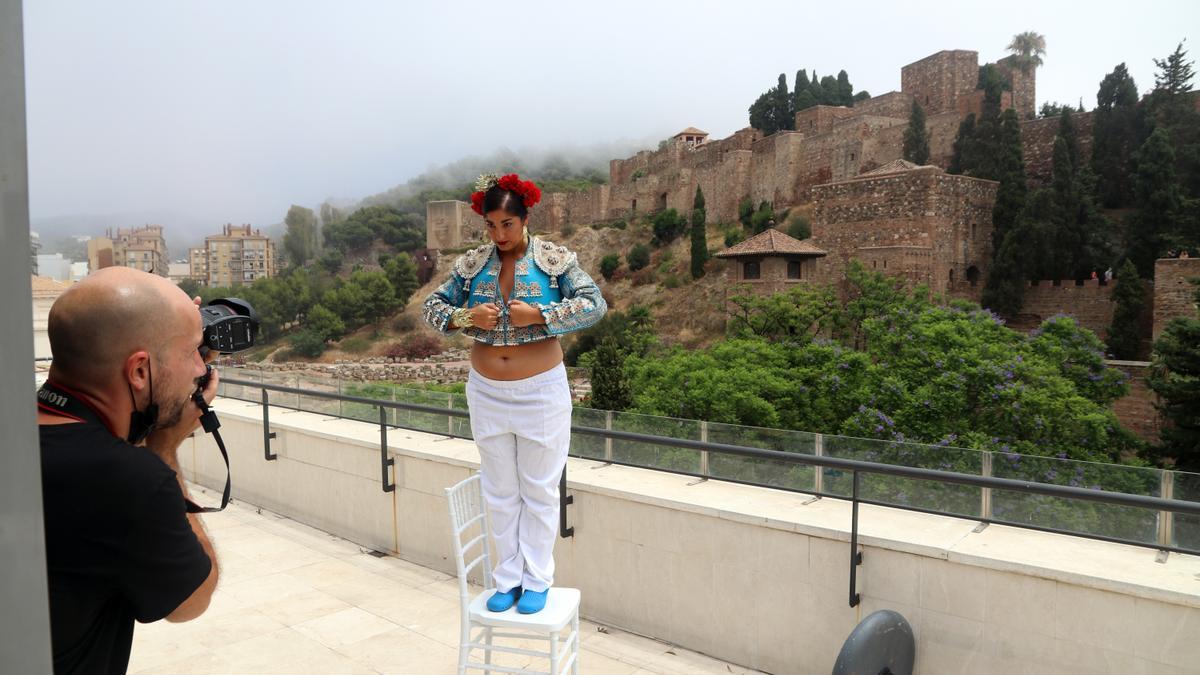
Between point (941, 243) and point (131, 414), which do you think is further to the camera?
point (941, 243)

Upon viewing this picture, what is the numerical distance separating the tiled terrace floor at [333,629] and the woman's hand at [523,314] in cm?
149

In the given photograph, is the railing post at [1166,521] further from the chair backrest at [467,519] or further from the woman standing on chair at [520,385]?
the chair backrest at [467,519]

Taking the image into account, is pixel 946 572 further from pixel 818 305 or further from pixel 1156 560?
pixel 818 305

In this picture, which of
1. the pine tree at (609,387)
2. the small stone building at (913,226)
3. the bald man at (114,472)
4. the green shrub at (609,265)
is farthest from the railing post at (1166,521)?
the green shrub at (609,265)

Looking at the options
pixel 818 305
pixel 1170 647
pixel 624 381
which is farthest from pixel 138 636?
pixel 818 305

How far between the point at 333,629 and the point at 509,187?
2.25m

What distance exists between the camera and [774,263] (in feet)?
91.9

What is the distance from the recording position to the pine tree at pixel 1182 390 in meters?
15.5

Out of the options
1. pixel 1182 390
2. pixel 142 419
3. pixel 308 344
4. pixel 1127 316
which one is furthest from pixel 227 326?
pixel 308 344

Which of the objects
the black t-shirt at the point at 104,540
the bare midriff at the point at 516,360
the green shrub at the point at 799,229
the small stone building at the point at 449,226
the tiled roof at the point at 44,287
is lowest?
the black t-shirt at the point at 104,540

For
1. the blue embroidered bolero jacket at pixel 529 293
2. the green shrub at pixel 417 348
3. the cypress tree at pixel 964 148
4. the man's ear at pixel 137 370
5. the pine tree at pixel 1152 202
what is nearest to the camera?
the man's ear at pixel 137 370

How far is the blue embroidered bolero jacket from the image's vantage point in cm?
269

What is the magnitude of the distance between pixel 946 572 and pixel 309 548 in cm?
359

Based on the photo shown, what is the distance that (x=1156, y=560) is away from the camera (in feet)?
8.84
